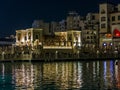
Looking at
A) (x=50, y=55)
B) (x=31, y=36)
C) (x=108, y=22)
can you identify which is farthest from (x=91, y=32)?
(x=50, y=55)

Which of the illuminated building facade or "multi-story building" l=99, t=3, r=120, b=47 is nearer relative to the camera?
"multi-story building" l=99, t=3, r=120, b=47

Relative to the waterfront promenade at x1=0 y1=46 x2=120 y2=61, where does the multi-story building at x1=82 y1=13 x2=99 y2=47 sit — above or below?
above

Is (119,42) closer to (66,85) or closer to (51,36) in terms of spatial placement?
(51,36)

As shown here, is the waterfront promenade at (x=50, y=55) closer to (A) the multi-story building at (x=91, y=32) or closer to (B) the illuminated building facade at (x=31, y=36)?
(B) the illuminated building facade at (x=31, y=36)

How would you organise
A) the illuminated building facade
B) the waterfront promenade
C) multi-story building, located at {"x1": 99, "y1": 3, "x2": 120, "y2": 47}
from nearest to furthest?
the waterfront promenade, multi-story building, located at {"x1": 99, "y1": 3, "x2": 120, "y2": 47}, the illuminated building facade

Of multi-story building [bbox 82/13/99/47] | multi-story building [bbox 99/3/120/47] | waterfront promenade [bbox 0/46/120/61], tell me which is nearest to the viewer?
waterfront promenade [bbox 0/46/120/61]

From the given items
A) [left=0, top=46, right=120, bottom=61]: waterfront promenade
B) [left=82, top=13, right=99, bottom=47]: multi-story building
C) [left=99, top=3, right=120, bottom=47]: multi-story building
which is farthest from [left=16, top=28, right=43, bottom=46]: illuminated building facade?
[left=99, top=3, right=120, bottom=47]: multi-story building

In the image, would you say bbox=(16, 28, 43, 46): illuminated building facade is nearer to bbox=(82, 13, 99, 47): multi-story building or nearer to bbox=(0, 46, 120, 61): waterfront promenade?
bbox=(0, 46, 120, 61): waterfront promenade

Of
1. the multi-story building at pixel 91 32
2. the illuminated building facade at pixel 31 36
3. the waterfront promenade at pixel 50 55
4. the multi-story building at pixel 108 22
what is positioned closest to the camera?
the waterfront promenade at pixel 50 55

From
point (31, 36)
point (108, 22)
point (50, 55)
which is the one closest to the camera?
point (50, 55)

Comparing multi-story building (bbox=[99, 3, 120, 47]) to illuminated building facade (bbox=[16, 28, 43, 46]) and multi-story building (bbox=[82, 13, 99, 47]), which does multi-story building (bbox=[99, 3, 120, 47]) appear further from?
illuminated building facade (bbox=[16, 28, 43, 46])

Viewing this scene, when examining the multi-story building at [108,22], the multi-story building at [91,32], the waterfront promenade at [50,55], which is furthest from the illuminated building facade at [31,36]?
the multi-story building at [108,22]

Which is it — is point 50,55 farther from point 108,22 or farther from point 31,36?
point 108,22

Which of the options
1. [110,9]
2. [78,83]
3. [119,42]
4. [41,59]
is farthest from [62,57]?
[78,83]
